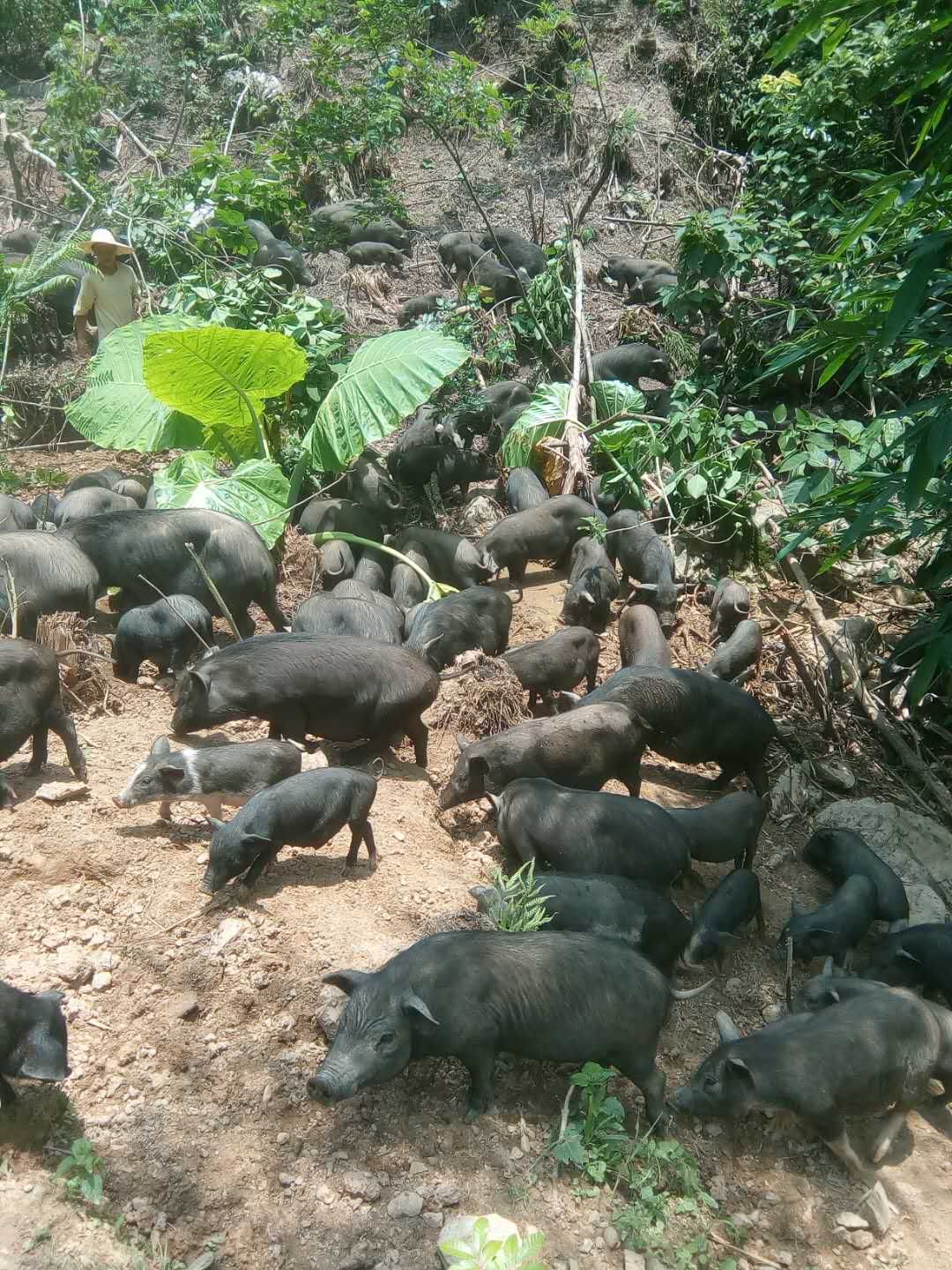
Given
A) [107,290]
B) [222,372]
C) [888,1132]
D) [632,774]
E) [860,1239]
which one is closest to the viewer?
[860,1239]

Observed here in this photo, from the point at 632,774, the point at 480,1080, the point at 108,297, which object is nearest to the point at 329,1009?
the point at 480,1080

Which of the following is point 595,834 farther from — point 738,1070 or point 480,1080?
point 480,1080

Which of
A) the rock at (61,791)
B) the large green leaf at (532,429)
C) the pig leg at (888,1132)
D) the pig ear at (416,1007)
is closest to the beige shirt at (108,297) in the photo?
the large green leaf at (532,429)

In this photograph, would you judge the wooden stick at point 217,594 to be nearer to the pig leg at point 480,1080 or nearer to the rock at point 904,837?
the pig leg at point 480,1080

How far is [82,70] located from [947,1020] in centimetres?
2055

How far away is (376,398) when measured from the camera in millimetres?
9227

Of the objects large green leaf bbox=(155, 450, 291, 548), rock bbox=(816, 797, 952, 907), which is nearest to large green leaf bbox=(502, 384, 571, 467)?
large green leaf bbox=(155, 450, 291, 548)

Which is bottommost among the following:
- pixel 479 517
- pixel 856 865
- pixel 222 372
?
pixel 479 517

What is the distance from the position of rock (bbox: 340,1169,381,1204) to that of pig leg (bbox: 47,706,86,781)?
276 cm

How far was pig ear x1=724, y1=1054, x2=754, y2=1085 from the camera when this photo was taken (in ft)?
14.0

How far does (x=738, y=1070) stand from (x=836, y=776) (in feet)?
11.0

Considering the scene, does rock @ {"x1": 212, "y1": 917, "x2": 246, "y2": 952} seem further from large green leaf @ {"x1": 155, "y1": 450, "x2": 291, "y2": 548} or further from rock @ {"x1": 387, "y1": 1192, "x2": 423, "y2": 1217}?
large green leaf @ {"x1": 155, "y1": 450, "x2": 291, "y2": 548}

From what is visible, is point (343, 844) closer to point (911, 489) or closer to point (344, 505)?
point (911, 489)

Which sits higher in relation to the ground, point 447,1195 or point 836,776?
point 447,1195
